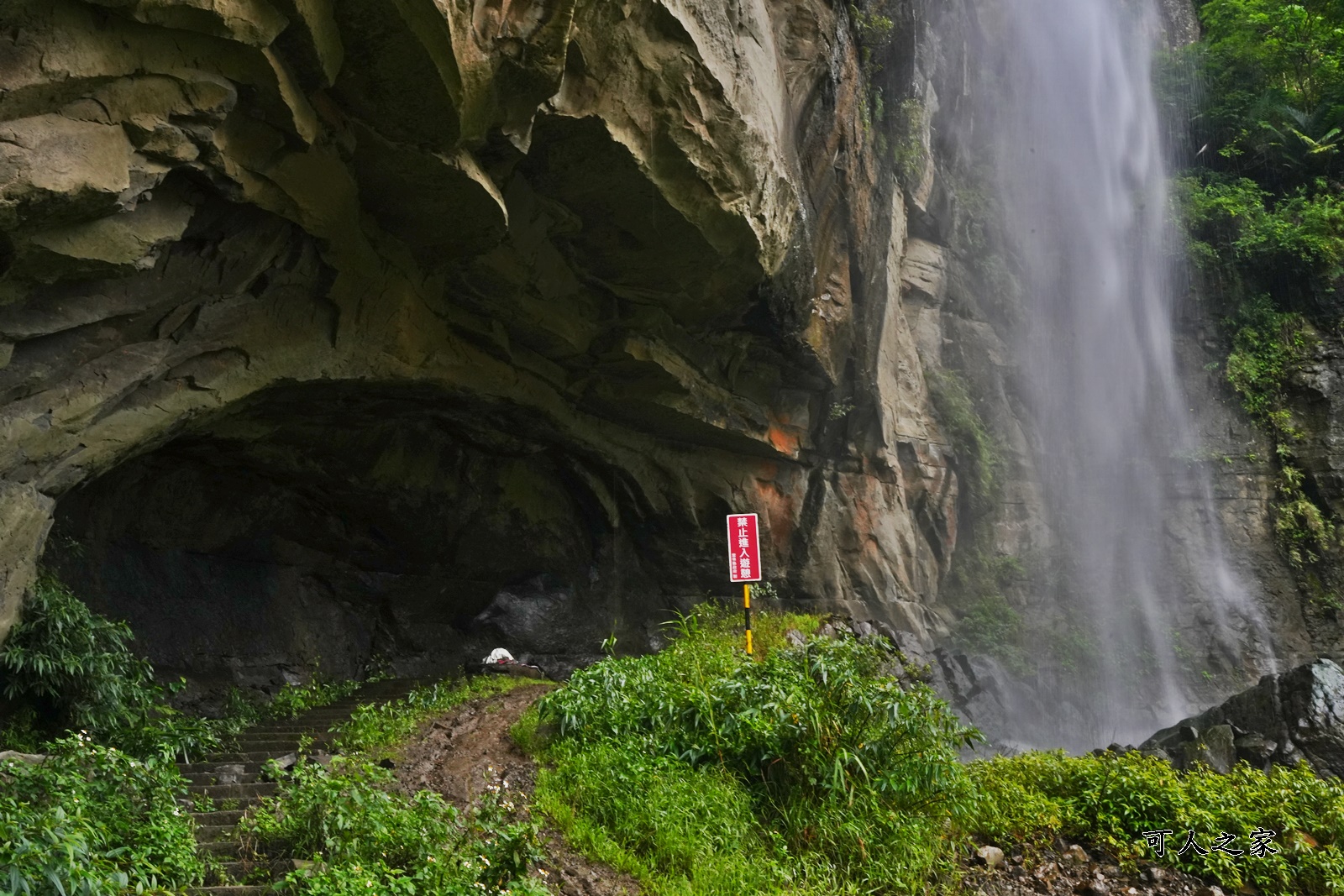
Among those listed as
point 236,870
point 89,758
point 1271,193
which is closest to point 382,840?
point 236,870

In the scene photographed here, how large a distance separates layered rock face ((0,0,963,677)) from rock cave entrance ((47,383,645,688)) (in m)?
0.04

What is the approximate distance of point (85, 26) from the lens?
5301 millimetres

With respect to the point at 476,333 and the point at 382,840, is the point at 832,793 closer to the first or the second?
the point at 382,840

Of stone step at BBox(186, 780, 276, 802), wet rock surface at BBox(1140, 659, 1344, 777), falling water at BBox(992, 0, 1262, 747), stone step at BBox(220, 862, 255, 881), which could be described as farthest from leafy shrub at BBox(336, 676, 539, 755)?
falling water at BBox(992, 0, 1262, 747)

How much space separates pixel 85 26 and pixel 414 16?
1836 mm

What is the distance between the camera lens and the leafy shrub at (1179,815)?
21.2ft

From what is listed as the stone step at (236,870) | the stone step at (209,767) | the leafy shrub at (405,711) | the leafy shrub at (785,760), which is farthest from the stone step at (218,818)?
the leafy shrub at (785,760)

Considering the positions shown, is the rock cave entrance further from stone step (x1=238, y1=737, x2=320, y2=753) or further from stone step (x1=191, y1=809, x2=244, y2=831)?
stone step (x1=191, y1=809, x2=244, y2=831)

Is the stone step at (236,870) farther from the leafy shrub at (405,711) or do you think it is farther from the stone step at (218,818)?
the leafy shrub at (405,711)

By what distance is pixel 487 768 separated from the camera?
6.39m

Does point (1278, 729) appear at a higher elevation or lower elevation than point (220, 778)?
lower

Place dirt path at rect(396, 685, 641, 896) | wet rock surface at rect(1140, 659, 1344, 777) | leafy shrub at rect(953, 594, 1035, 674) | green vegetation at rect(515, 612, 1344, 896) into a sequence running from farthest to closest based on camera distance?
leafy shrub at rect(953, 594, 1035, 674)
wet rock surface at rect(1140, 659, 1344, 777)
green vegetation at rect(515, 612, 1344, 896)
dirt path at rect(396, 685, 641, 896)

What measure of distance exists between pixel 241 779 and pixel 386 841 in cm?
241

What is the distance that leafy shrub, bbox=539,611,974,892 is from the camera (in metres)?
5.90
